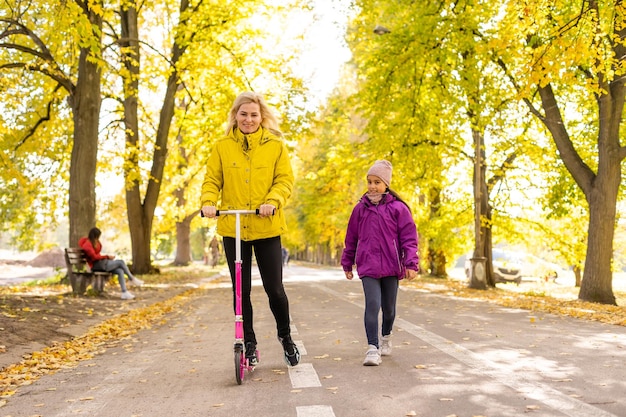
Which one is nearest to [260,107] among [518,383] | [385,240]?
[385,240]

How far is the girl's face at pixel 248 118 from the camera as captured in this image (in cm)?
596

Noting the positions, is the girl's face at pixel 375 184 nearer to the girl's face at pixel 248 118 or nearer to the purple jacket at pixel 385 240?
the purple jacket at pixel 385 240

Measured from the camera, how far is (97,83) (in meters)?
16.8

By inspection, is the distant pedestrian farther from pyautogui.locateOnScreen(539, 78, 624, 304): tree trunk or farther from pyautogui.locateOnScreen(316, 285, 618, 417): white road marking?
pyautogui.locateOnScreen(539, 78, 624, 304): tree trunk

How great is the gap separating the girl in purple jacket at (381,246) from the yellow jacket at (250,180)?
878 millimetres

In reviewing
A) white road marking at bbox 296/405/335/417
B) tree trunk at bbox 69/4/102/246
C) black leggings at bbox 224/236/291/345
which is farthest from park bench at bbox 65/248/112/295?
white road marking at bbox 296/405/335/417

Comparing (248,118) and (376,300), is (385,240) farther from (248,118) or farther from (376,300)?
(248,118)

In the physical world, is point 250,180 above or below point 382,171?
below

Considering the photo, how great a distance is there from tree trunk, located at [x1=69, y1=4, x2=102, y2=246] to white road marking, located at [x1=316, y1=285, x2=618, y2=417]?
34.1ft

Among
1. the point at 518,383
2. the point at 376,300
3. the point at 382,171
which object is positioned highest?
the point at 382,171

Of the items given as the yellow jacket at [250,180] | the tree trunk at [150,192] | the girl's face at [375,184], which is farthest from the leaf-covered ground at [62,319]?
the tree trunk at [150,192]

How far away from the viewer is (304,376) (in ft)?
18.9

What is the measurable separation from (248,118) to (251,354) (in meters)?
1.98

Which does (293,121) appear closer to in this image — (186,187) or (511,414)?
(186,187)
